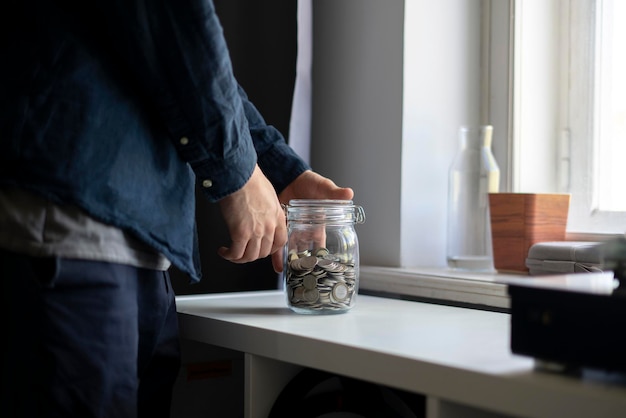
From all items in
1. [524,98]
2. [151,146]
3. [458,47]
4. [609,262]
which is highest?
[458,47]

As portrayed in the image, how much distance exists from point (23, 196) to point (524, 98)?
110cm

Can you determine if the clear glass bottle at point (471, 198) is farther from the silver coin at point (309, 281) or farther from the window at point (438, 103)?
the silver coin at point (309, 281)

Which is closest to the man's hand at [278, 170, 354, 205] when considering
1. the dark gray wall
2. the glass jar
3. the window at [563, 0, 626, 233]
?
the glass jar

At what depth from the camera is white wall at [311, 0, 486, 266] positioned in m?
1.53

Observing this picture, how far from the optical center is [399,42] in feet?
4.98

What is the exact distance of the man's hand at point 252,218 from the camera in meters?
1.01

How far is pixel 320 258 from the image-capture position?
3.67ft

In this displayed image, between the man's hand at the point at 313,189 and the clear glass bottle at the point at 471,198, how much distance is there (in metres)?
0.35

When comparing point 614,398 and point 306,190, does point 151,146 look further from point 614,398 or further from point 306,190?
point 614,398

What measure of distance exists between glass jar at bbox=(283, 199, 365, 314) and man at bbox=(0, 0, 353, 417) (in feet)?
0.76

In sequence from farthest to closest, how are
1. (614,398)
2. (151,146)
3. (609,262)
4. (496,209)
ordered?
(496,209)
(151,146)
(609,262)
(614,398)

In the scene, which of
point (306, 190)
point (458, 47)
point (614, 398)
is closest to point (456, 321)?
point (306, 190)

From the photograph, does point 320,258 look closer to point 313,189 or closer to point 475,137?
point 313,189

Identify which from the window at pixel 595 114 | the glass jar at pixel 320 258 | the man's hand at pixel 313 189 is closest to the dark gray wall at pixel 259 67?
the man's hand at pixel 313 189
